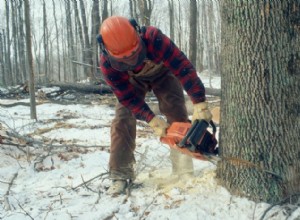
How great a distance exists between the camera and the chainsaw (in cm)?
254

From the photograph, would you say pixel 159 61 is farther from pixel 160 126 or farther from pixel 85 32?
pixel 85 32

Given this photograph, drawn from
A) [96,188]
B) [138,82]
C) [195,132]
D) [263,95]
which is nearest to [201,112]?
[195,132]

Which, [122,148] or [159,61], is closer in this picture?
[159,61]

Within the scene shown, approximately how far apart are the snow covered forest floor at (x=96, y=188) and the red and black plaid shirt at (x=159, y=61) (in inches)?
24.2

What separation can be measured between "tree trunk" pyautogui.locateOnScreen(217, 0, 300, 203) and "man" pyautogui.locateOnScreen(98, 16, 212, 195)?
0.42 meters

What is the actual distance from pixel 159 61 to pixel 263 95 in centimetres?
99

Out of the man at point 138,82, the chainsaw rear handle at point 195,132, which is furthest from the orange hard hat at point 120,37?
the chainsaw rear handle at point 195,132

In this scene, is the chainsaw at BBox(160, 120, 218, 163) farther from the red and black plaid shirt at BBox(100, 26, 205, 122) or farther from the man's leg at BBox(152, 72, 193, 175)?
the man's leg at BBox(152, 72, 193, 175)

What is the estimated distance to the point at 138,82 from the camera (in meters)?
3.22

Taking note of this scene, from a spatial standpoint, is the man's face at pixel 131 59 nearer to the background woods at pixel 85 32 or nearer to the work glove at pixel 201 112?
the work glove at pixel 201 112

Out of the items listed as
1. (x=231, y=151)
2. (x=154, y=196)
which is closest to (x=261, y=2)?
(x=231, y=151)

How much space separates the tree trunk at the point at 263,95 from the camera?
2.21 m

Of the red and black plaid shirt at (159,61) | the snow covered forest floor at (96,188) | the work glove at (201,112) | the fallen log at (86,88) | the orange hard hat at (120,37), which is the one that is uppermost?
the orange hard hat at (120,37)

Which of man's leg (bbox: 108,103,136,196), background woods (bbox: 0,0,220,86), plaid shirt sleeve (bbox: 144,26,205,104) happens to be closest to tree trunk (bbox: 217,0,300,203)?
plaid shirt sleeve (bbox: 144,26,205,104)
